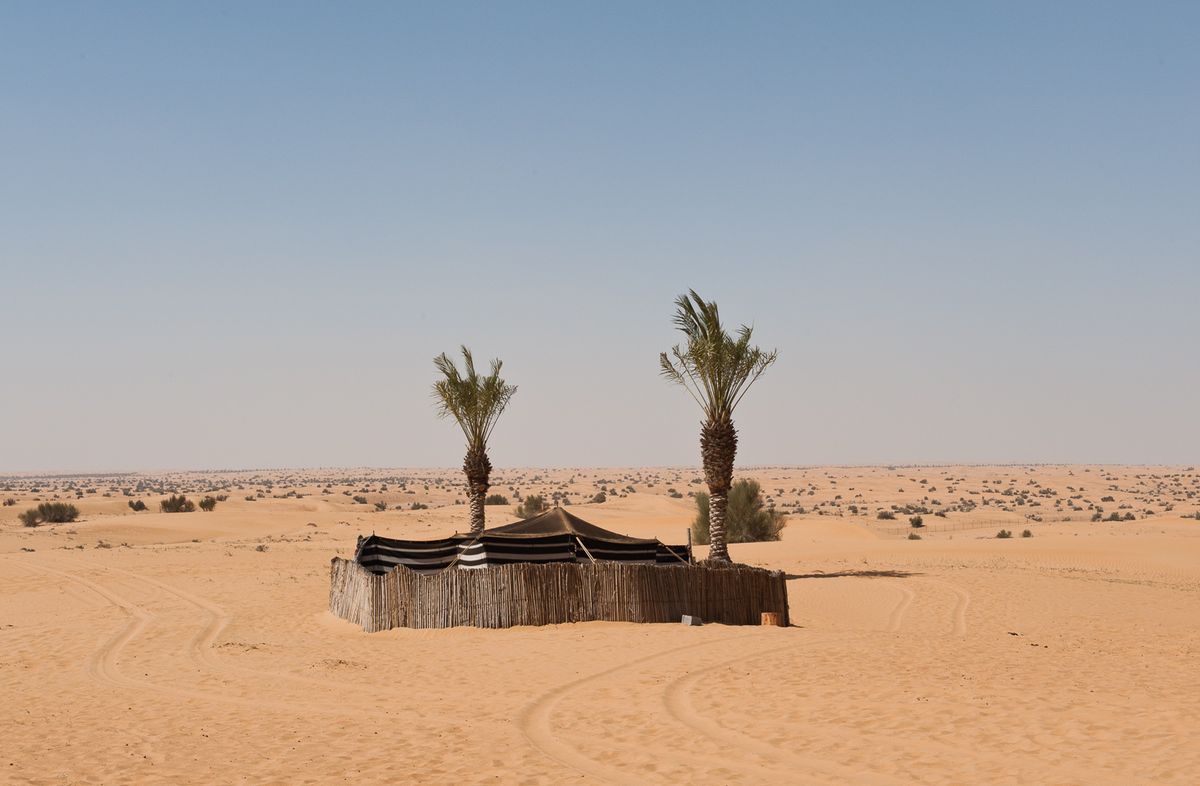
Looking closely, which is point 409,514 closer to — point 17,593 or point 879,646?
point 17,593

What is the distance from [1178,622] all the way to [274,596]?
2156 centimetres

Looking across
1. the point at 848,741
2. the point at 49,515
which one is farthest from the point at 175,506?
the point at 848,741

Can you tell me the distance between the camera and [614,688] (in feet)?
49.3

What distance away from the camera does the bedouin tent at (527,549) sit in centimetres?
2427

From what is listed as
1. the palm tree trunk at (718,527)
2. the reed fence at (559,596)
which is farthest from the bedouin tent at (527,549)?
the reed fence at (559,596)

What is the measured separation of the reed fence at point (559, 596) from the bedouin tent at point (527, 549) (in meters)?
1.61

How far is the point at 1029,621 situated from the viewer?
23984mm

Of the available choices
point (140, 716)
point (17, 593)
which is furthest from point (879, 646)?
point (17, 593)

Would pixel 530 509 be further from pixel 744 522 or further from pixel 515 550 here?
pixel 515 550

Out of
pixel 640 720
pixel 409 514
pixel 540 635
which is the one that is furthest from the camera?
pixel 409 514

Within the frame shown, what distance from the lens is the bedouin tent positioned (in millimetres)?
24266

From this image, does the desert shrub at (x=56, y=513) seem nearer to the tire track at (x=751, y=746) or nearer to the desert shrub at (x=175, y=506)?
the desert shrub at (x=175, y=506)

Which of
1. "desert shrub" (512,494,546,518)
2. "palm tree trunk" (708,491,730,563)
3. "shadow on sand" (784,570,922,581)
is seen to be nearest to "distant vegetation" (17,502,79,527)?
"desert shrub" (512,494,546,518)

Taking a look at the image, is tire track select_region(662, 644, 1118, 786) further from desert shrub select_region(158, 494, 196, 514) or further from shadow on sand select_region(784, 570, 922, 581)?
desert shrub select_region(158, 494, 196, 514)
